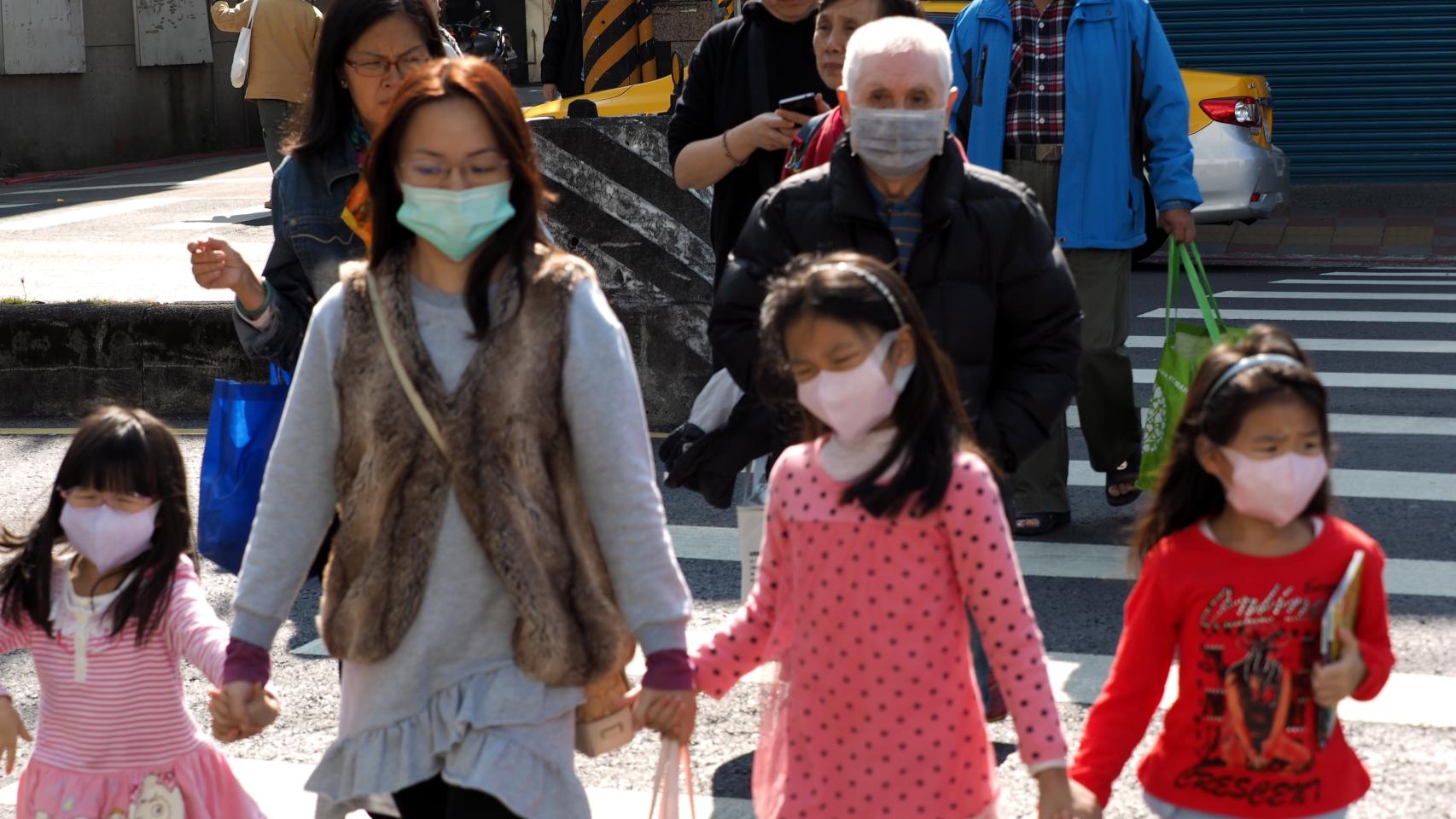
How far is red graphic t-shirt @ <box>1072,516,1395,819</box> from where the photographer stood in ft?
10.2

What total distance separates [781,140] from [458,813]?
257cm

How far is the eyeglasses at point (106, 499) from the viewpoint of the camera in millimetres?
3746

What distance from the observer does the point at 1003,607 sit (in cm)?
304

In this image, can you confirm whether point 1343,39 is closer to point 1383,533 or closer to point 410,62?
point 1383,533

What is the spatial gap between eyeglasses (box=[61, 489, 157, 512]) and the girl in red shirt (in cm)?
184

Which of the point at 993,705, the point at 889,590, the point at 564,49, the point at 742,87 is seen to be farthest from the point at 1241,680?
the point at 564,49

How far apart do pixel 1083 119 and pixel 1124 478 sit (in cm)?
135

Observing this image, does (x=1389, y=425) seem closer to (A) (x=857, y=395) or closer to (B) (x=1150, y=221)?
(B) (x=1150, y=221)

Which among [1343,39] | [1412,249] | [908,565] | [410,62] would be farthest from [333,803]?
[1343,39]

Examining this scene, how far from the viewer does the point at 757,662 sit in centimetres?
325

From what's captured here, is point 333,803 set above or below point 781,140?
below

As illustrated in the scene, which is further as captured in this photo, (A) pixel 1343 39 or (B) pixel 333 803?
(A) pixel 1343 39

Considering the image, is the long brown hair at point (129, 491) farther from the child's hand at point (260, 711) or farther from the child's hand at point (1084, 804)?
the child's hand at point (1084, 804)

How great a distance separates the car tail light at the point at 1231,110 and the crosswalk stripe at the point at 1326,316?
5.42 ft
